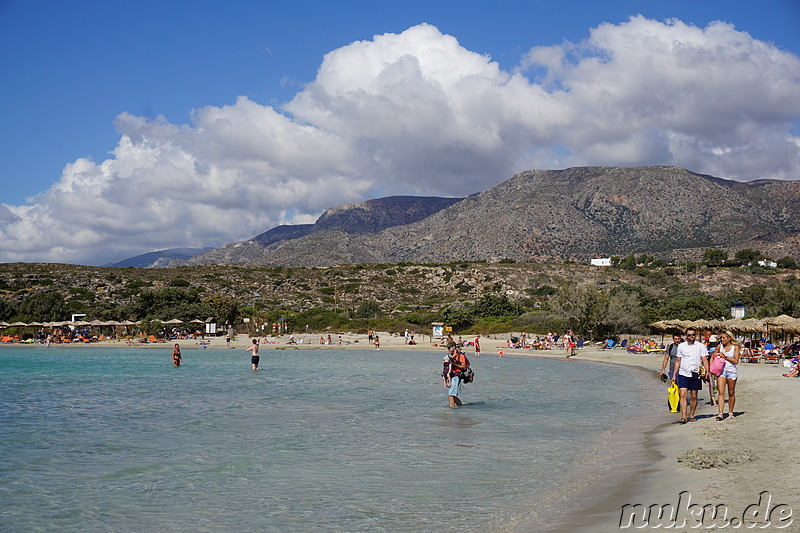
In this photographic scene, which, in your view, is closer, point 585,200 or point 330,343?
point 330,343

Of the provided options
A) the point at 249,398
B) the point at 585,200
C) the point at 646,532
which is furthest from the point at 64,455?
the point at 585,200

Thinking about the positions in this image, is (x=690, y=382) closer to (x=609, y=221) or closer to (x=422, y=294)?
(x=422, y=294)

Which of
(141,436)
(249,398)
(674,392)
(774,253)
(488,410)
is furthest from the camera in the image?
(774,253)

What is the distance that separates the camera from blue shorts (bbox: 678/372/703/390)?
12078 mm

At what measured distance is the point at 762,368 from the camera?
25594 millimetres

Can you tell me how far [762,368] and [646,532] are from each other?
2291cm

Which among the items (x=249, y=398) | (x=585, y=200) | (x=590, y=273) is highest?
(x=585, y=200)

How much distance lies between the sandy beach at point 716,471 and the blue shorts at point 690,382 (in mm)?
743

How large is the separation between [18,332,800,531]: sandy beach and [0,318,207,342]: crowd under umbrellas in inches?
2021

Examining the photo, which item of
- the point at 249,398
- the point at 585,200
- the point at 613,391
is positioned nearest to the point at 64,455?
the point at 249,398

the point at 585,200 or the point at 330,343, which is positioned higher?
the point at 585,200

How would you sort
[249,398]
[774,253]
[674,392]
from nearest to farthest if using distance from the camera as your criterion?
[674,392] → [249,398] → [774,253]

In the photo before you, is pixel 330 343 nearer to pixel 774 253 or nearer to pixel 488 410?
pixel 488 410

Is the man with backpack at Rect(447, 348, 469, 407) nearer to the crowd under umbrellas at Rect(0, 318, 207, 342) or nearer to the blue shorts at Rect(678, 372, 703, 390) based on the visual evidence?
the blue shorts at Rect(678, 372, 703, 390)
